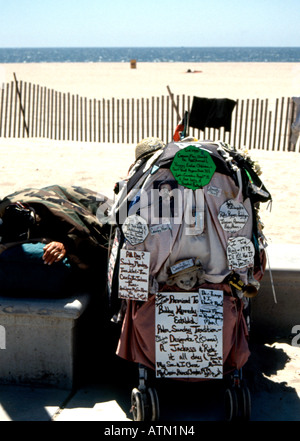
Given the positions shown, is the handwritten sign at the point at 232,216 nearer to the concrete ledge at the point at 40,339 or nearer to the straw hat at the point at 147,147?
the straw hat at the point at 147,147

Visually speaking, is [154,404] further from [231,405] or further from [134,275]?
[134,275]

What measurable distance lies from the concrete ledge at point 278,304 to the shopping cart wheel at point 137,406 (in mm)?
1323

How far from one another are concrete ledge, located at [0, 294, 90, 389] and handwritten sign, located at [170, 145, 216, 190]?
0.94m

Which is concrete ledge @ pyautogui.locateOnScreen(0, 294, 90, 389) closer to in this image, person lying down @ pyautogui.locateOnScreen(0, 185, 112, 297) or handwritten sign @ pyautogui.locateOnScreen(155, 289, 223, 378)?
person lying down @ pyautogui.locateOnScreen(0, 185, 112, 297)

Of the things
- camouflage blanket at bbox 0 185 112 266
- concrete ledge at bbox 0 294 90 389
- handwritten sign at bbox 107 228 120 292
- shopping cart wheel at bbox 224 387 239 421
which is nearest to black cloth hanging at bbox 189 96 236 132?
camouflage blanket at bbox 0 185 112 266

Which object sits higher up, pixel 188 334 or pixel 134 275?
pixel 134 275

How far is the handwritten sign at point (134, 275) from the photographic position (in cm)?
309

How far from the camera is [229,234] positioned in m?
3.12

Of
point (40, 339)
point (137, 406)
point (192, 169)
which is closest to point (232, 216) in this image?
point (192, 169)

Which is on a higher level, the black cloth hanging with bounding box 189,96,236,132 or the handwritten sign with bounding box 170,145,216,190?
the handwritten sign with bounding box 170,145,216,190

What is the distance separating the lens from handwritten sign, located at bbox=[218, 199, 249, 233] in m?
3.09

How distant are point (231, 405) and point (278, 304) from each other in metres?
1.19

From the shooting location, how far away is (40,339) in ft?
11.1
